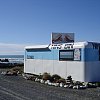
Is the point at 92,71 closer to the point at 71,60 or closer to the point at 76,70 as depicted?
the point at 76,70

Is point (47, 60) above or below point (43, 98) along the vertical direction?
above

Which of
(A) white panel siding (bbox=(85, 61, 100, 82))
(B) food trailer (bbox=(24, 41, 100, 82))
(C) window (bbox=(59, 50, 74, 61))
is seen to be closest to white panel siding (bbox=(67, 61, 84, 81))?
(B) food trailer (bbox=(24, 41, 100, 82))

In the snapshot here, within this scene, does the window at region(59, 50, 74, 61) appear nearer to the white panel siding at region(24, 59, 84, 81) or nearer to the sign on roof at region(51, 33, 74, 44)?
the white panel siding at region(24, 59, 84, 81)

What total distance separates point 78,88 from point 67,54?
22.6 ft

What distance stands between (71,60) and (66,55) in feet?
4.03

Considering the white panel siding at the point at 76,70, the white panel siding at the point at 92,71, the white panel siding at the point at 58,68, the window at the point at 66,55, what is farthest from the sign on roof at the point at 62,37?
Answer: the white panel siding at the point at 92,71

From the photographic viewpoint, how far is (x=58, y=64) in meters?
32.0

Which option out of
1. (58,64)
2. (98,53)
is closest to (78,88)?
(98,53)

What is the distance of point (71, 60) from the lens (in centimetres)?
2975

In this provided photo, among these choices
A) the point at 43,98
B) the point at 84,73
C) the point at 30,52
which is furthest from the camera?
the point at 30,52

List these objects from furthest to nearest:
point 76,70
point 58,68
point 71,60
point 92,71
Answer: point 58,68, point 71,60, point 76,70, point 92,71

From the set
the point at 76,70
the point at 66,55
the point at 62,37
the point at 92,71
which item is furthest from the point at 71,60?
the point at 62,37

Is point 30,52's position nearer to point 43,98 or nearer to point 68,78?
point 68,78

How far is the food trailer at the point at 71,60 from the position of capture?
27.6m
